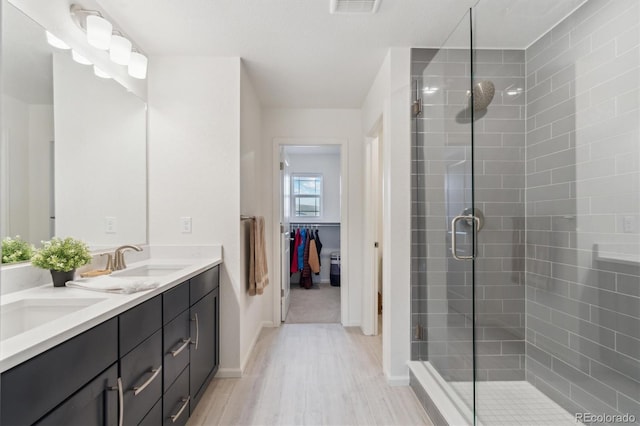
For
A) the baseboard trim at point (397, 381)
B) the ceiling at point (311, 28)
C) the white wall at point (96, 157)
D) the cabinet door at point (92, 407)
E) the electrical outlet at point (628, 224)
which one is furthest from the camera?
the baseboard trim at point (397, 381)

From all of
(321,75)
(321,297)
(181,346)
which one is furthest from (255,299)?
(321,75)

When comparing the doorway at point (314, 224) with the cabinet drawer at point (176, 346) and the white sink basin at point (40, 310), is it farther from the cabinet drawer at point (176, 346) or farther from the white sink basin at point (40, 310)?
the white sink basin at point (40, 310)

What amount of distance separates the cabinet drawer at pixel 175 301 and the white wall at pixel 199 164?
654 mm

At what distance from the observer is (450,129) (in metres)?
2.05

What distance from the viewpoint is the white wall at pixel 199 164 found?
2.37 meters

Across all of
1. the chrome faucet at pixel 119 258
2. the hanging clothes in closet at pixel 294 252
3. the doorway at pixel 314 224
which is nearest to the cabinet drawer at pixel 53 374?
the chrome faucet at pixel 119 258

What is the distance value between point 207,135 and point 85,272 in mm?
1195

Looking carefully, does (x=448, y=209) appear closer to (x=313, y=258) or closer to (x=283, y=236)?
(x=283, y=236)

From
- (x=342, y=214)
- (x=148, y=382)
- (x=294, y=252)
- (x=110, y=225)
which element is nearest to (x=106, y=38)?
(x=110, y=225)

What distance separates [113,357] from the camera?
1078mm

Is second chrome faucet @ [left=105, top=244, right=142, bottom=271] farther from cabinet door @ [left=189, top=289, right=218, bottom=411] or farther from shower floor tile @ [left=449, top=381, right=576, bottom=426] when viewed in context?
shower floor tile @ [left=449, top=381, right=576, bottom=426]

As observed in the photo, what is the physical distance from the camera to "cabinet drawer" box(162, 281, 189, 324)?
150 centimetres

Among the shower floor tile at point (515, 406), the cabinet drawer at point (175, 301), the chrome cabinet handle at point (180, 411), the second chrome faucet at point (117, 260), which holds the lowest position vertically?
the chrome cabinet handle at point (180, 411)

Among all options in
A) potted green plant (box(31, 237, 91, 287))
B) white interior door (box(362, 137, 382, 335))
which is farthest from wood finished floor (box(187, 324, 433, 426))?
potted green plant (box(31, 237, 91, 287))
